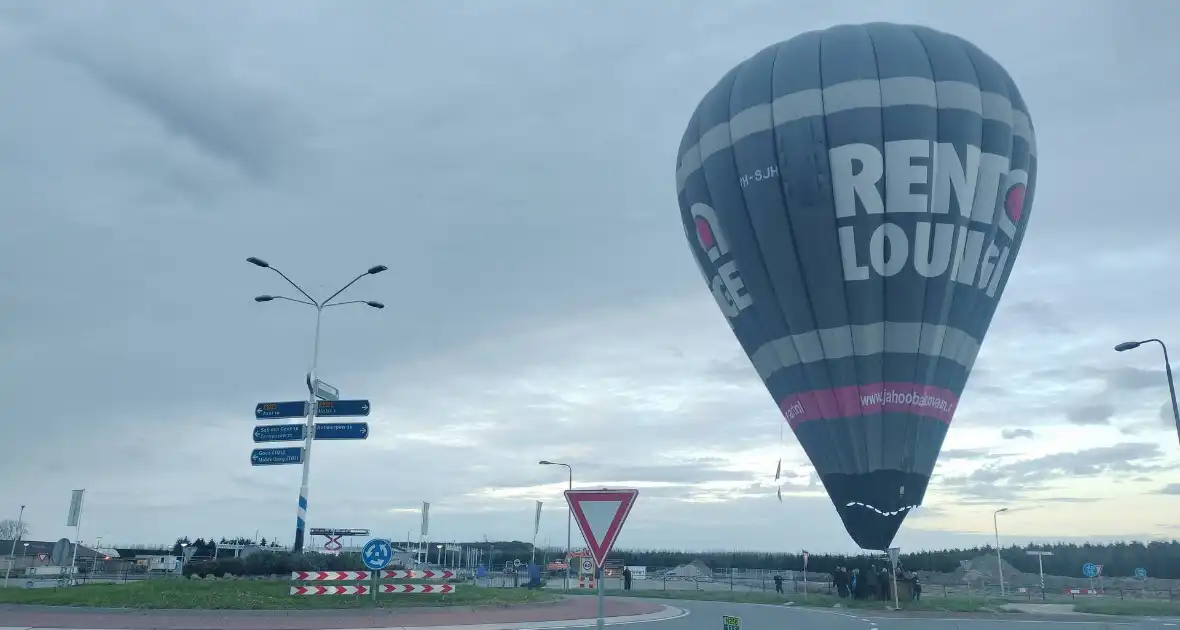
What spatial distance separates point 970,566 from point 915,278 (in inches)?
2873

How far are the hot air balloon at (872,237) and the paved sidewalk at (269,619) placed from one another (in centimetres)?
967

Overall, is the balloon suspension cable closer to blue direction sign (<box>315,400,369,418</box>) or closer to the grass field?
the grass field

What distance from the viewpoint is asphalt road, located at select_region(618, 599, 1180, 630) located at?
2425 cm

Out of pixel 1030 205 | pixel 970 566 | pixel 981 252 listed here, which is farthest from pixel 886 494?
pixel 970 566

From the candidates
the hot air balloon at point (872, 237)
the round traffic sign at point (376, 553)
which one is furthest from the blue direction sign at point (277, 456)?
the hot air balloon at point (872, 237)

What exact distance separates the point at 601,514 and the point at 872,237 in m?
21.8

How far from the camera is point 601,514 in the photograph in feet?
28.6

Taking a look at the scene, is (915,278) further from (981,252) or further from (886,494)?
(886,494)

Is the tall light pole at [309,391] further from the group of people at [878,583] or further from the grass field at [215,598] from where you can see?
the group of people at [878,583]

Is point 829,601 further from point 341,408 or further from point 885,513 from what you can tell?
point 341,408

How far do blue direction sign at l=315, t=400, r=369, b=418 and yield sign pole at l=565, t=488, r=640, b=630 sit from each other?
22.9m

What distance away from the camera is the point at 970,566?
89.2m

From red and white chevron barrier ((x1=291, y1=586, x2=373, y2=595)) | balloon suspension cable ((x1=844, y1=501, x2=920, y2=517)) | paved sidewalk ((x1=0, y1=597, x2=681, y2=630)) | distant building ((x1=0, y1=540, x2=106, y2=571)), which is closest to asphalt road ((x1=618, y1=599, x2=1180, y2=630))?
balloon suspension cable ((x1=844, y1=501, x2=920, y2=517))

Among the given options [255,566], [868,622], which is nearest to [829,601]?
[868,622]
